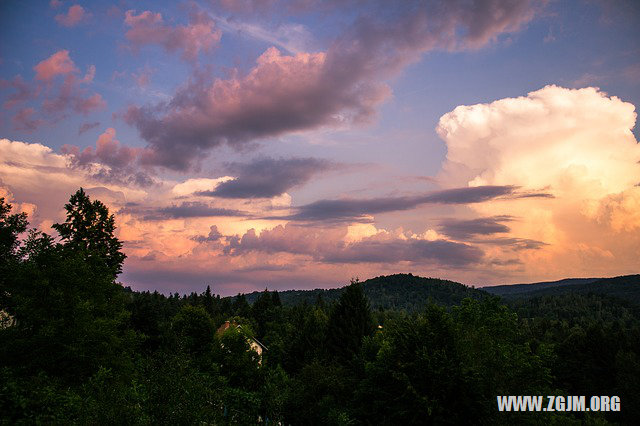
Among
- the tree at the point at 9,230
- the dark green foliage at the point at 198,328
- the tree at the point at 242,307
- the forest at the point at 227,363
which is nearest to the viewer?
the forest at the point at 227,363

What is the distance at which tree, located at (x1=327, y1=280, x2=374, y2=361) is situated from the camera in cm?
4025

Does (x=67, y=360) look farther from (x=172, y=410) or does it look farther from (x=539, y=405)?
(x=539, y=405)

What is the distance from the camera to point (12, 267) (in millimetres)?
31156

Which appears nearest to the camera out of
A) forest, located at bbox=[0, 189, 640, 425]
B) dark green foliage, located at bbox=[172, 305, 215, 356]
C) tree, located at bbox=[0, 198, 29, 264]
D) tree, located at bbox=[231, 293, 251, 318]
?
forest, located at bbox=[0, 189, 640, 425]

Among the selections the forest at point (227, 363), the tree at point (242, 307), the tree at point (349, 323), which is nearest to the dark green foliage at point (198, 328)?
the forest at point (227, 363)

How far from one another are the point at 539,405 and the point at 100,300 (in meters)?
31.2

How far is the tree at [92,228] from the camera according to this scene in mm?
43062

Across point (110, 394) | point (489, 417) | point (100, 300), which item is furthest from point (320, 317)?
point (110, 394)

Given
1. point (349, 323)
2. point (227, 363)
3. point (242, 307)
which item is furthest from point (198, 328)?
point (242, 307)

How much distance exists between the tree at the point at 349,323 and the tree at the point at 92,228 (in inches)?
893

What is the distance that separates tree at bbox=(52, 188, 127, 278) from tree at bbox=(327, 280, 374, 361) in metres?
22.7

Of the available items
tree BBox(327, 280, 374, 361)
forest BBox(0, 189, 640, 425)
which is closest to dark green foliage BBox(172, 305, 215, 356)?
forest BBox(0, 189, 640, 425)

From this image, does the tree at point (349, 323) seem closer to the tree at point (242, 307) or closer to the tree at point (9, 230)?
the tree at point (9, 230)

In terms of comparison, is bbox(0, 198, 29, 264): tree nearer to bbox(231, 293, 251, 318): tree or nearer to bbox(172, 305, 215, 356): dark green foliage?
bbox(172, 305, 215, 356): dark green foliage
